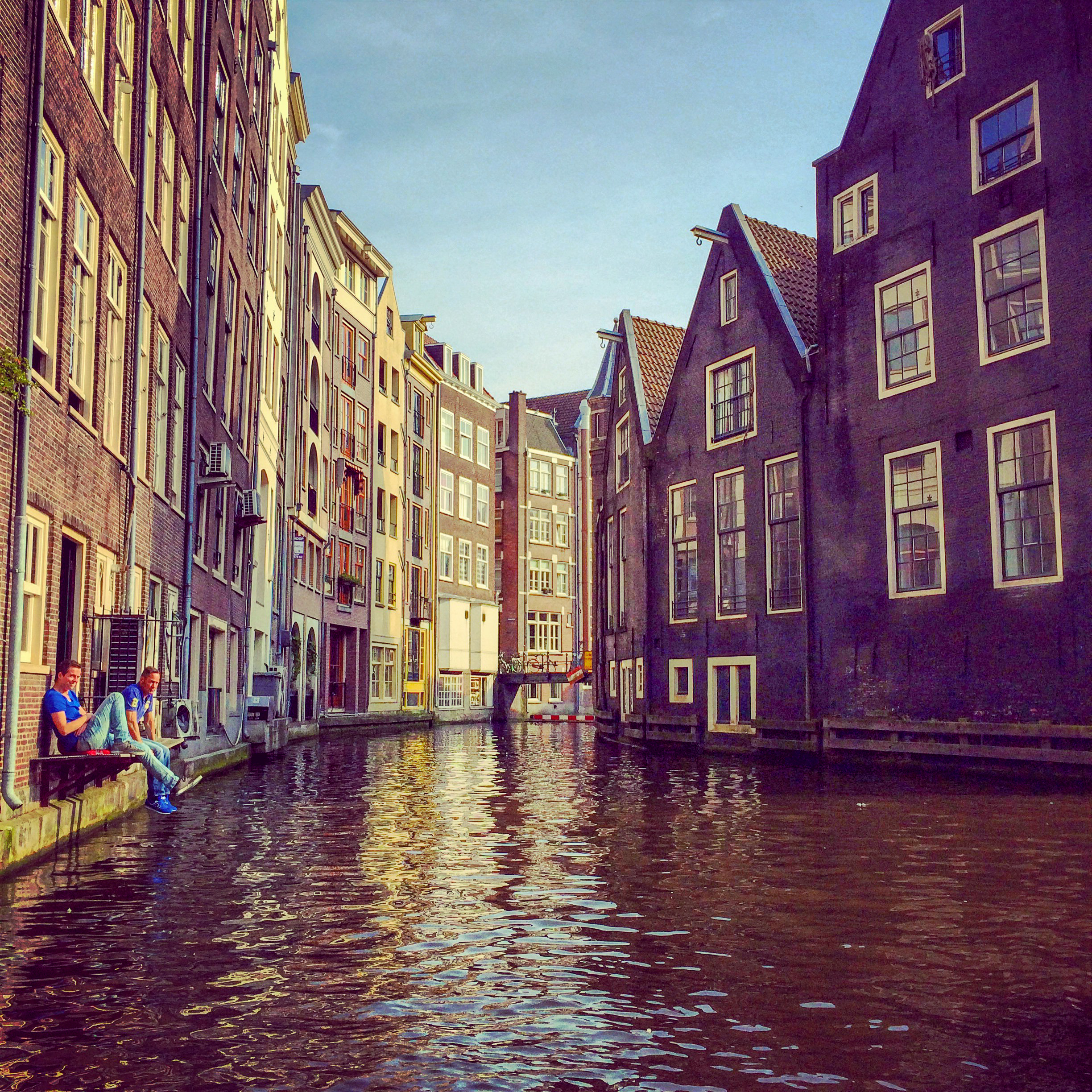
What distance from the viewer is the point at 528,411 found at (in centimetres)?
7662

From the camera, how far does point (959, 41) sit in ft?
81.7

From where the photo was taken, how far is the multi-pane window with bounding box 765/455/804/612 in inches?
1142

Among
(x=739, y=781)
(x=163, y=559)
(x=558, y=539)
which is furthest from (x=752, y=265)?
(x=558, y=539)

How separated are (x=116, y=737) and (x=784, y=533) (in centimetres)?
1998

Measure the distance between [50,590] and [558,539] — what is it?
6348cm

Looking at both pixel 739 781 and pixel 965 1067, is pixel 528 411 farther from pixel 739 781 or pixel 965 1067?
pixel 965 1067

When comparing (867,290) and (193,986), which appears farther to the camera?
(867,290)

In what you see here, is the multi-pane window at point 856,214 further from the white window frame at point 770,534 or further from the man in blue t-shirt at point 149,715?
the man in blue t-shirt at point 149,715

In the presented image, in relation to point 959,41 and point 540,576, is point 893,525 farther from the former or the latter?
point 540,576

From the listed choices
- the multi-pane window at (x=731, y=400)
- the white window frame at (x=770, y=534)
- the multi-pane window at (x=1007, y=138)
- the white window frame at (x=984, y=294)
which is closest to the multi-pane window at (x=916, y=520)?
the white window frame at (x=984, y=294)

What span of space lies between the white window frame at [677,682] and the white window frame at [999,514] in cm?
1150

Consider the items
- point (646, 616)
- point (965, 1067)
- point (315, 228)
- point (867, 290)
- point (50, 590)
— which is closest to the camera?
point (965, 1067)

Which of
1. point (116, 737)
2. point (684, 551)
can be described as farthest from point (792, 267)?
point (116, 737)

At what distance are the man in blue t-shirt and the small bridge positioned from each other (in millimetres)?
46428
